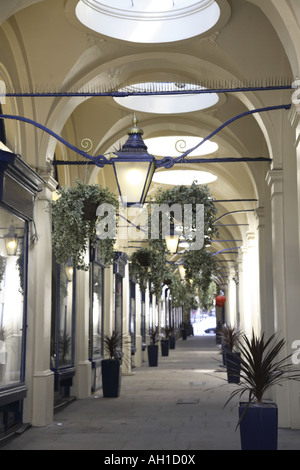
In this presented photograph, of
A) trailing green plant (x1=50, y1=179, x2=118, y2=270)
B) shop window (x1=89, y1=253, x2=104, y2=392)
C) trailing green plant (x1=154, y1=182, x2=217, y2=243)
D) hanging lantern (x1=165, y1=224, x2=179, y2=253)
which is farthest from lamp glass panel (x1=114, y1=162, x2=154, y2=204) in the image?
shop window (x1=89, y1=253, x2=104, y2=392)

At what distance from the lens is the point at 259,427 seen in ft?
17.9

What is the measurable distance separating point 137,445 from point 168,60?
6.00 m

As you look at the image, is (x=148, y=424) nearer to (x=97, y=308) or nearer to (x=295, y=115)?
(x=295, y=115)

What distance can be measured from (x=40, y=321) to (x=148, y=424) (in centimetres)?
221

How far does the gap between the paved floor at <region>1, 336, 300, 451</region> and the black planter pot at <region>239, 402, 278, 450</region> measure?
1769mm

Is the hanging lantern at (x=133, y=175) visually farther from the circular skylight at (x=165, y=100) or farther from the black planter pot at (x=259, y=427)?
the circular skylight at (x=165, y=100)

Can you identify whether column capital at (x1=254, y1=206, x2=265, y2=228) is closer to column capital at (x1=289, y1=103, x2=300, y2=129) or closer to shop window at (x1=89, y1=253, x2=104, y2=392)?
shop window at (x1=89, y1=253, x2=104, y2=392)

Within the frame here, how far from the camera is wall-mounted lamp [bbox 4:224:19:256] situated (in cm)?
771

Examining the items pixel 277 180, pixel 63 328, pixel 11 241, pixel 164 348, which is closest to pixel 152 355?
pixel 164 348

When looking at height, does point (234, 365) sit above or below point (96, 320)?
below

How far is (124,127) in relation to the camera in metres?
12.7

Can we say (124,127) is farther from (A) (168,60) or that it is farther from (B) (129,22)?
(B) (129,22)

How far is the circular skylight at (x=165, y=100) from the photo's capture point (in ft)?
39.5
